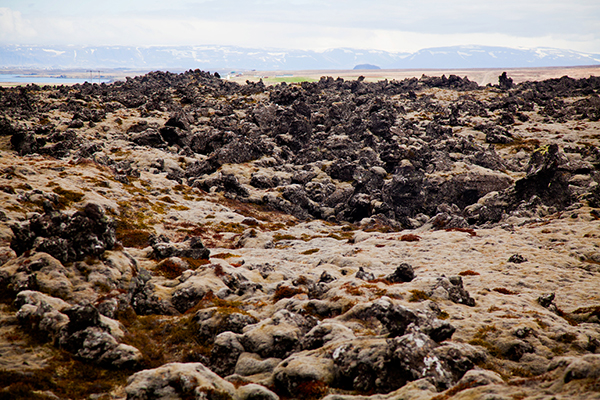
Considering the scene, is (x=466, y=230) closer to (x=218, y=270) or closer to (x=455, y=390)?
(x=218, y=270)

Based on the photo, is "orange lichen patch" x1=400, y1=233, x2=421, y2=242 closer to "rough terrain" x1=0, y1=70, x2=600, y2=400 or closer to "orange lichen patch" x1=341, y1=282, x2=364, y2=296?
"rough terrain" x1=0, y1=70, x2=600, y2=400

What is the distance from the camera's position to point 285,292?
27.5 meters

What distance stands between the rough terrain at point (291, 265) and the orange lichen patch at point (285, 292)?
0.22m

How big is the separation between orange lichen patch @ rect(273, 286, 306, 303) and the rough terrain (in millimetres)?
225

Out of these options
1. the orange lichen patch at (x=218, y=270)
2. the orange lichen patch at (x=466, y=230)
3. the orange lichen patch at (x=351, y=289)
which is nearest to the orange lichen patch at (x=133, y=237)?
the orange lichen patch at (x=218, y=270)

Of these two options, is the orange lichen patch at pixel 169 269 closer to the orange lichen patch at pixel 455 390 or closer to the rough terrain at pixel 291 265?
the rough terrain at pixel 291 265

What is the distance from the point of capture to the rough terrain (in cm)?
1659

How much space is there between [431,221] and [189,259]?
36.0 m

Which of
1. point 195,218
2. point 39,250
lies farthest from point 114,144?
point 39,250

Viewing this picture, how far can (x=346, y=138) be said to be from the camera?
88125 mm

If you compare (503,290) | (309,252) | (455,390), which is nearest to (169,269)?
(309,252)

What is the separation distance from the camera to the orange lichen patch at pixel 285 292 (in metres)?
27.1

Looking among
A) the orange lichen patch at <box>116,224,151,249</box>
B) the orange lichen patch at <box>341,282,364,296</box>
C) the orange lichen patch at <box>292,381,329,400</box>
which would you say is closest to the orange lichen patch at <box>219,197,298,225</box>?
the orange lichen patch at <box>116,224,151,249</box>

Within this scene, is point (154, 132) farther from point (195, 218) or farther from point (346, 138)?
point (346, 138)
